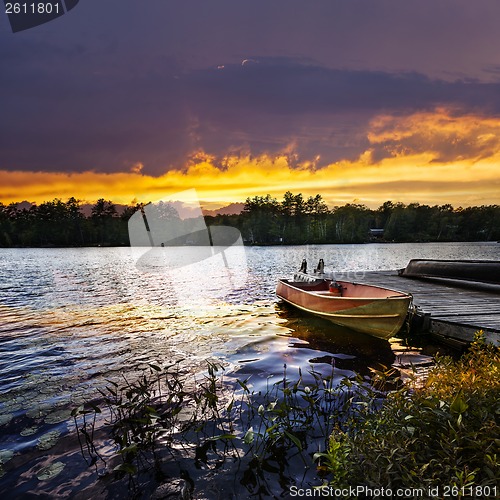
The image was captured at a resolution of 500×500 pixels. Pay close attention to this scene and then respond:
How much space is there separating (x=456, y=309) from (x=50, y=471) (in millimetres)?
12667

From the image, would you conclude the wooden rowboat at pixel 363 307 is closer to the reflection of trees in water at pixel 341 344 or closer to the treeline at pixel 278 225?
the reflection of trees in water at pixel 341 344

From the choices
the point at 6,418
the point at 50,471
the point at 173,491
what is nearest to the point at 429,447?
the point at 173,491

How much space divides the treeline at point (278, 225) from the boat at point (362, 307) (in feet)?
497

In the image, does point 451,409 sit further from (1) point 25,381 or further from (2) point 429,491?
(1) point 25,381

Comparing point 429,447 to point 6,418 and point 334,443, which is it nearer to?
point 334,443

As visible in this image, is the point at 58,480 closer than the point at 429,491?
No

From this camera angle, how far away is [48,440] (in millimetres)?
5949

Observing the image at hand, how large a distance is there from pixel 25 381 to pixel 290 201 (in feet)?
597

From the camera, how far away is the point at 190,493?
4.50 m

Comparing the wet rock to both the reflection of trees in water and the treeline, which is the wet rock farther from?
the treeline

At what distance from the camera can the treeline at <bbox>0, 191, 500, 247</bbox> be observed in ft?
548

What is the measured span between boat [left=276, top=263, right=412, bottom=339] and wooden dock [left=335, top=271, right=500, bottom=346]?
1.36 meters

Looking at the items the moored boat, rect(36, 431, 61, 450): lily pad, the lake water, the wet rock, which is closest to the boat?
the lake water

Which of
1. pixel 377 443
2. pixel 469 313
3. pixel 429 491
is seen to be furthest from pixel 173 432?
pixel 469 313
